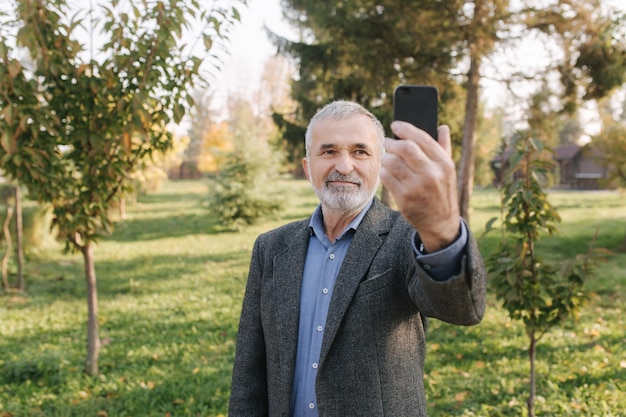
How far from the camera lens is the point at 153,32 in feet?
13.7

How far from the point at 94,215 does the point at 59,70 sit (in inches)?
51.1

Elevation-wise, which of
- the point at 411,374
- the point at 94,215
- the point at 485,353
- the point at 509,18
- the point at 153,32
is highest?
the point at 509,18

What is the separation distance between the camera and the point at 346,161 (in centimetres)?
171

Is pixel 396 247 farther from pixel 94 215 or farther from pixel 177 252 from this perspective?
pixel 177 252

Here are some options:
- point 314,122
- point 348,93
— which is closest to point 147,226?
point 348,93

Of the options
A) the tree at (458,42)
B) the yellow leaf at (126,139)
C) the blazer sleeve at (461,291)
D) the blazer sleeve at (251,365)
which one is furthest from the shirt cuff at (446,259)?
the tree at (458,42)

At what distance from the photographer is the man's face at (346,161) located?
1.71 metres

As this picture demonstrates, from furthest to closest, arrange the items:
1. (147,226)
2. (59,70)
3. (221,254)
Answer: (147,226), (221,254), (59,70)

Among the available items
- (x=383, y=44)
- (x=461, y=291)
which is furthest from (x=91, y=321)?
(x=383, y=44)

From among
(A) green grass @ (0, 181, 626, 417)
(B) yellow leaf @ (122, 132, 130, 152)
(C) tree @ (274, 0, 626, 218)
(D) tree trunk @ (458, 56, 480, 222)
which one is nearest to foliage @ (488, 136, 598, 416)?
(A) green grass @ (0, 181, 626, 417)

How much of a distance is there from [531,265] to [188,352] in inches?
155

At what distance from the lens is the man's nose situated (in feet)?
5.58

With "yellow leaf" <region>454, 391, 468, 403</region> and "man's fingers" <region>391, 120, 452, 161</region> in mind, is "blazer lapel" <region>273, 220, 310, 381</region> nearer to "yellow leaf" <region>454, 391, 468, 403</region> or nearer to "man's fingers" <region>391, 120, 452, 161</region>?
"man's fingers" <region>391, 120, 452, 161</region>

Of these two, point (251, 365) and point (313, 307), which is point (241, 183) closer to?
point (251, 365)
